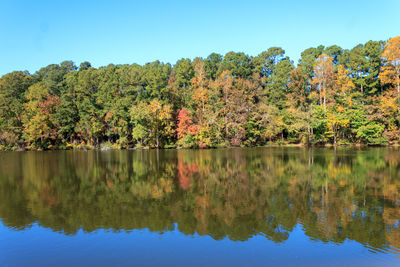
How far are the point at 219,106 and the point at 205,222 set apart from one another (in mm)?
38270

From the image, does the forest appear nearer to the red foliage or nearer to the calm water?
the red foliage

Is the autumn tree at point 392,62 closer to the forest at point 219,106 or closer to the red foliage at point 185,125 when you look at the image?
the forest at point 219,106

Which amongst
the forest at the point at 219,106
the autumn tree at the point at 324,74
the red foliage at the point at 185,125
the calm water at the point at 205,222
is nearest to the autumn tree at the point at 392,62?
the forest at the point at 219,106

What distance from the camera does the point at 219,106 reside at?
46344mm

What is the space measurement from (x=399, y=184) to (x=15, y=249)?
15.3m

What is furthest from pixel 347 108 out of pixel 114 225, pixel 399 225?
pixel 114 225

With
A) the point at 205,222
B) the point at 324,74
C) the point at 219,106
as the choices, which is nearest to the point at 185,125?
the point at 219,106

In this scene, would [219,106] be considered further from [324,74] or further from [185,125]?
[324,74]

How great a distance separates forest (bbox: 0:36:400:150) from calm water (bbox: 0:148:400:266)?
28826 mm

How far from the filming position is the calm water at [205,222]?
663 centimetres

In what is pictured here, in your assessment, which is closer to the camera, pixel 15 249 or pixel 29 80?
pixel 15 249

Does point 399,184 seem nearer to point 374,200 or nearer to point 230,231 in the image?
point 374,200

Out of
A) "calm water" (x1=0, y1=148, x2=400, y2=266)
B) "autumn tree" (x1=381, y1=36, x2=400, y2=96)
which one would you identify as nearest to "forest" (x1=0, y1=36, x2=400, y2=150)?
"autumn tree" (x1=381, y1=36, x2=400, y2=96)

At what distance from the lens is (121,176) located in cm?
1769
